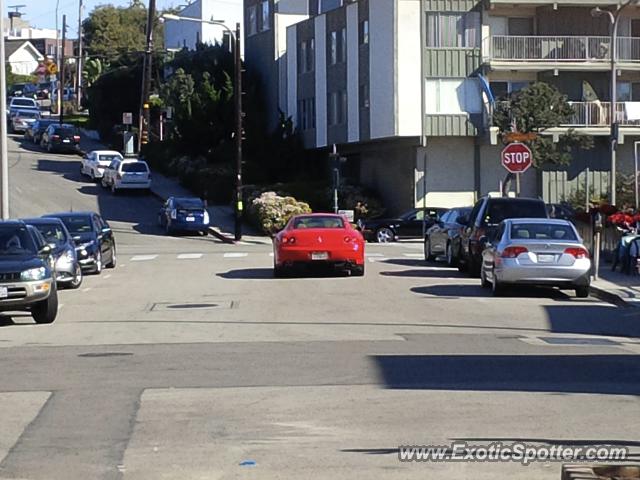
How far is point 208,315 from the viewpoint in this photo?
21.3m

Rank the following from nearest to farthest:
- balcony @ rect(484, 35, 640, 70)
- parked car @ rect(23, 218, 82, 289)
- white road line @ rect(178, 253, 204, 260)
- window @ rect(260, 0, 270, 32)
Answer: parked car @ rect(23, 218, 82, 289)
white road line @ rect(178, 253, 204, 260)
balcony @ rect(484, 35, 640, 70)
window @ rect(260, 0, 270, 32)

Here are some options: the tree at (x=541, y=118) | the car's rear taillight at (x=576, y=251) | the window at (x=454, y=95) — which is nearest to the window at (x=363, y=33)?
the window at (x=454, y=95)

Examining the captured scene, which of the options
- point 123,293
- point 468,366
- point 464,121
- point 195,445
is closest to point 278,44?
point 464,121

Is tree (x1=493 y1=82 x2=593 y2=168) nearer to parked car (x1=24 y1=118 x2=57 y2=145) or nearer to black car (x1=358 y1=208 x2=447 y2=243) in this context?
black car (x1=358 y1=208 x2=447 y2=243)

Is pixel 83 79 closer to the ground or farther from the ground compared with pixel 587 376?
farther from the ground

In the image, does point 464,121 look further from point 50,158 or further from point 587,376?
point 587,376

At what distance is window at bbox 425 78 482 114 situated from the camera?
55281 mm

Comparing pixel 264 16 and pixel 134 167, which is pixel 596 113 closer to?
pixel 264 16

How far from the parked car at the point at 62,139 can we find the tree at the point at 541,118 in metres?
33.1

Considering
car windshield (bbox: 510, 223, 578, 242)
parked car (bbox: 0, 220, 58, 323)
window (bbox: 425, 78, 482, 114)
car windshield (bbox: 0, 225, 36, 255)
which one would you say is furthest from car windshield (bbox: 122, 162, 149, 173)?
parked car (bbox: 0, 220, 58, 323)

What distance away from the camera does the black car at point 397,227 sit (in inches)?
1960

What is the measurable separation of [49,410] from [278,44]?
56.2 m

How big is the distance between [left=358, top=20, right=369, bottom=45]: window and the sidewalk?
2936 centimetres

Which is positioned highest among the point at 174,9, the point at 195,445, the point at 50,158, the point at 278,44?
the point at 174,9
